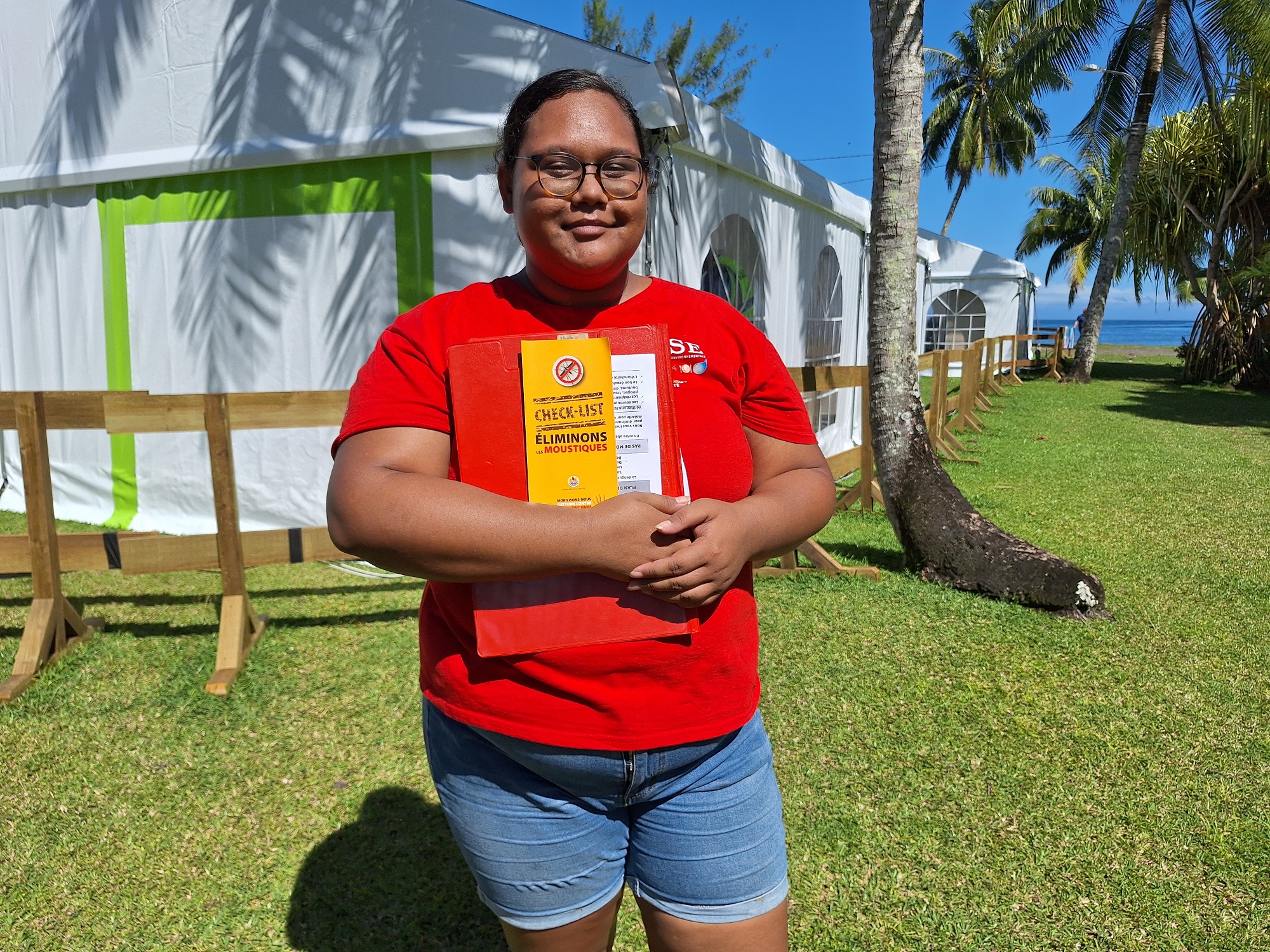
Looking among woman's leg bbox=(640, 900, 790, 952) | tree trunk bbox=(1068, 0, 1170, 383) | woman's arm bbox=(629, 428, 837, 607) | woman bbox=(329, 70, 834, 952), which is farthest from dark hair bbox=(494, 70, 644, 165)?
tree trunk bbox=(1068, 0, 1170, 383)

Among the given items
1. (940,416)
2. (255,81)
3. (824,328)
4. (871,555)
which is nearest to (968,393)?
(940,416)

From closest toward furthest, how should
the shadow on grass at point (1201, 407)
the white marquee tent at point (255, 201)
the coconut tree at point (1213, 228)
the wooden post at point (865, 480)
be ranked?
the white marquee tent at point (255, 201) → the wooden post at point (865, 480) → the shadow on grass at point (1201, 407) → the coconut tree at point (1213, 228)

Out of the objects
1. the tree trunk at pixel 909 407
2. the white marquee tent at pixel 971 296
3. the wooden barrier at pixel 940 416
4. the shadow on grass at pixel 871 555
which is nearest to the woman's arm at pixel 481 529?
the tree trunk at pixel 909 407

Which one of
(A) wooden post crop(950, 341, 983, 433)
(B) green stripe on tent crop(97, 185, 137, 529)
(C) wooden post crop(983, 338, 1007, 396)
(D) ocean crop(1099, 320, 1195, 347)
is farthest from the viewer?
(D) ocean crop(1099, 320, 1195, 347)

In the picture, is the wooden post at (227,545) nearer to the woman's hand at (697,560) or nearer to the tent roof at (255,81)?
the tent roof at (255,81)

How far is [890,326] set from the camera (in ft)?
17.5

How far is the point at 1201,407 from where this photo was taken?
52.3 feet

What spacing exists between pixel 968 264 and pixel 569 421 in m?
26.5

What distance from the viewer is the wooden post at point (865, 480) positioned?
6.84 meters

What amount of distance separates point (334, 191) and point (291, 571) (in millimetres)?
2610

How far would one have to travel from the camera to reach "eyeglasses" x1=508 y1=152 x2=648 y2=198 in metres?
1.31

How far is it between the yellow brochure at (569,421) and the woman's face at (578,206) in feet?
0.50

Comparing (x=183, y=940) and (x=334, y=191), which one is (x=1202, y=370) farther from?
(x=183, y=940)

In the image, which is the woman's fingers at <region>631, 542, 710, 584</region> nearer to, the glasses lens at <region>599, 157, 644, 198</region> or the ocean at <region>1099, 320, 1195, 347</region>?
the glasses lens at <region>599, 157, 644, 198</region>
